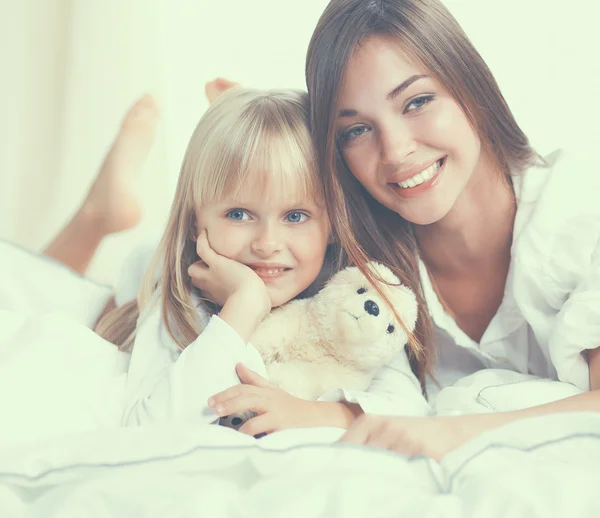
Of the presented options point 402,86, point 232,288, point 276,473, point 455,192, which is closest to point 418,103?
point 402,86

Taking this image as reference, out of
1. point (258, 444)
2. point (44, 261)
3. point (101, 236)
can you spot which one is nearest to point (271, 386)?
point (258, 444)

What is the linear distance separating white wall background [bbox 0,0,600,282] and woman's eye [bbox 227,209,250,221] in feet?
1.95

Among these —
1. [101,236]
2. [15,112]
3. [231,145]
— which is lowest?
[101,236]

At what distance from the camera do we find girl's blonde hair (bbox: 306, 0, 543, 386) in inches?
42.0

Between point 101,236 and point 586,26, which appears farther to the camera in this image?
point 101,236

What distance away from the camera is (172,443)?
75cm

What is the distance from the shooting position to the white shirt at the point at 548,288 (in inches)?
41.3

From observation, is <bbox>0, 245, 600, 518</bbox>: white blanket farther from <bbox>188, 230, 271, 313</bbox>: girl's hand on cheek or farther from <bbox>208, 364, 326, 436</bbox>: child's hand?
<bbox>188, 230, 271, 313</bbox>: girl's hand on cheek

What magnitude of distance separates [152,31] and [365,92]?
882mm

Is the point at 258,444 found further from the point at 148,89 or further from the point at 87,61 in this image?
the point at 87,61

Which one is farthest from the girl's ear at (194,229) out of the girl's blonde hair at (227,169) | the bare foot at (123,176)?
the bare foot at (123,176)

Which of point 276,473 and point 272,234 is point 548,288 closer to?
point 272,234

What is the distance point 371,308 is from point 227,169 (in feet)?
0.91

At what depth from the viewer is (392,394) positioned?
1.08 meters
